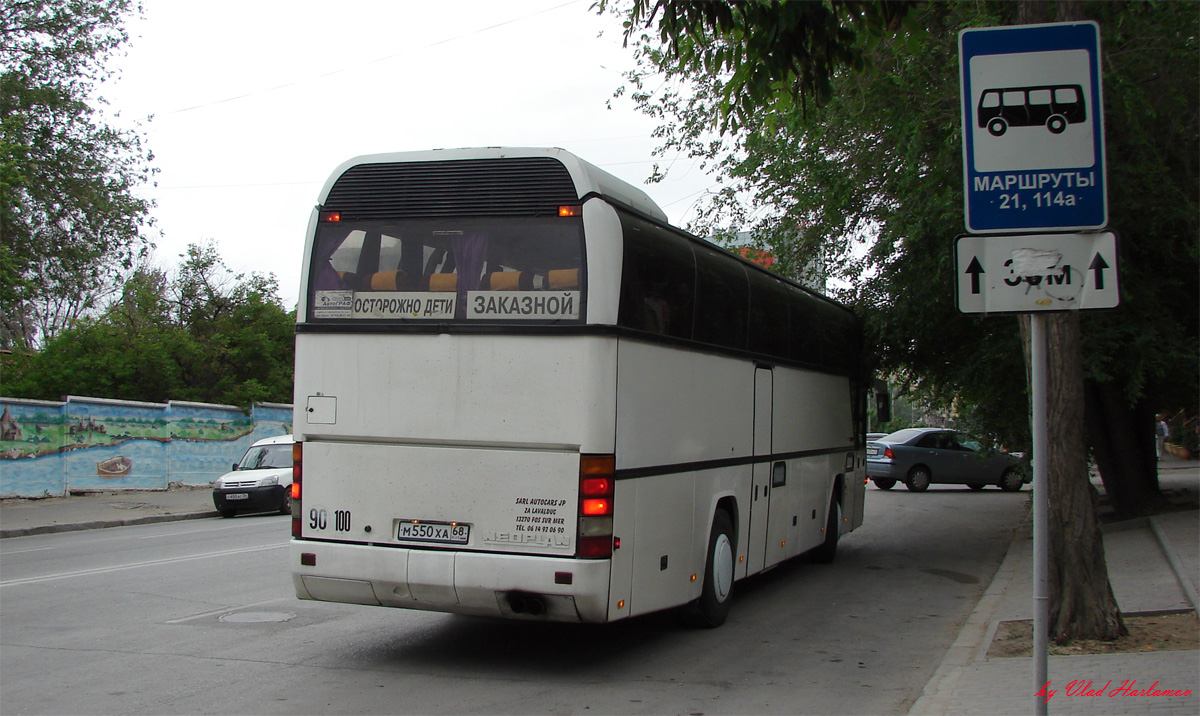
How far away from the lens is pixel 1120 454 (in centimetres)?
1636

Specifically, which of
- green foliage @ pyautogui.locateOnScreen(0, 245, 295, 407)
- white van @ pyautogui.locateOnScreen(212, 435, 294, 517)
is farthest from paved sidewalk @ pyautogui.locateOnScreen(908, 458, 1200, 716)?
green foliage @ pyautogui.locateOnScreen(0, 245, 295, 407)

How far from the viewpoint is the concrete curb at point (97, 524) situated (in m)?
17.9

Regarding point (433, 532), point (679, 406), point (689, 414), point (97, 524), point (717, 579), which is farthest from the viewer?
point (97, 524)

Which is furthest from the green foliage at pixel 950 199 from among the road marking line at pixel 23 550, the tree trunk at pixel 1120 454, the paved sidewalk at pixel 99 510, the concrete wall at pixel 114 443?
the concrete wall at pixel 114 443

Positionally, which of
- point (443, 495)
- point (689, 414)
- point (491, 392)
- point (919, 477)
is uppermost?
point (491, 392)

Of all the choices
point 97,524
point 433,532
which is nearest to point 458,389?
point 433,532

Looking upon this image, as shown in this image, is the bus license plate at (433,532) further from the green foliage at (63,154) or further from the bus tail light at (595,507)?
the green foliage at (63,154)

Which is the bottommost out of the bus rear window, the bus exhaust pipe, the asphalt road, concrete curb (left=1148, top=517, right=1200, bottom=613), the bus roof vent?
the asphalt road

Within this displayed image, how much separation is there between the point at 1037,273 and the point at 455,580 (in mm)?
4425

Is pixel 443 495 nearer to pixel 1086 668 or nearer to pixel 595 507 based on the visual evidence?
pixel 595 507

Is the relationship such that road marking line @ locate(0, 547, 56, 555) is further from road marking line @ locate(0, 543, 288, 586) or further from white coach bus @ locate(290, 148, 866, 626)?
white coach bus @ locate(290, 148, 866, 626)

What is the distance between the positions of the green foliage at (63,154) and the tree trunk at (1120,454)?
23404 mm

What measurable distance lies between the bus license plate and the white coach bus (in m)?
0.02

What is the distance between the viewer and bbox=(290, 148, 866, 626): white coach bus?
705cm
